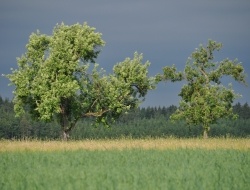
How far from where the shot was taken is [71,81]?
158 feet

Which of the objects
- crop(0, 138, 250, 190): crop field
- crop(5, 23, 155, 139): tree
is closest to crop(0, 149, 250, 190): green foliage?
crop(0, 138, 250, 190): crop field

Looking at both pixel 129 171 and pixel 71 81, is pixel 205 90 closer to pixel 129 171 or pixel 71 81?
pixel 71 81

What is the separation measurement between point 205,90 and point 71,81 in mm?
15951

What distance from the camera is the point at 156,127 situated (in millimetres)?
199625

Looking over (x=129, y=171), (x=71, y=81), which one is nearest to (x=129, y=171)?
(x=129, y=171)

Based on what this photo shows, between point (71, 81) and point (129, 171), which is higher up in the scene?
point (71, 81)

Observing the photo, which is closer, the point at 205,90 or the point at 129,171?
A: the point at 129,171

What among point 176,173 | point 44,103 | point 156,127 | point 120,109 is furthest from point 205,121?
point 156,127

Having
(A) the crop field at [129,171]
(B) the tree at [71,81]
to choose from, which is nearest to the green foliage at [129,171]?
(A) the crop field at [129,171]

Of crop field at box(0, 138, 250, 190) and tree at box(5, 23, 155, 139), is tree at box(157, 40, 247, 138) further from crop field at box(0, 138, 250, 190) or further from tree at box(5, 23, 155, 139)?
crop field at box(0, 138, 250, 190)

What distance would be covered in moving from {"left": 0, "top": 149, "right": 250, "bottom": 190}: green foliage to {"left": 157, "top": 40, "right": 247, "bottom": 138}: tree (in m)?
24.9

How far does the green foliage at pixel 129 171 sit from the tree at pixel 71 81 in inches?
854

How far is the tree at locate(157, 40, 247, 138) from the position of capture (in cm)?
5138

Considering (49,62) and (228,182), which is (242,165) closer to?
(228,182)
